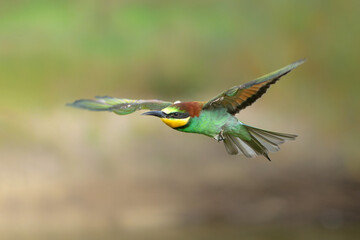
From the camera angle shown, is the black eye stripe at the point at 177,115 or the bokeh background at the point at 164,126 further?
the bokeh background at the point at 164,126

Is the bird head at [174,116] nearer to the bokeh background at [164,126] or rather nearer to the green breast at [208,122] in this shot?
the green breast at [208,122]

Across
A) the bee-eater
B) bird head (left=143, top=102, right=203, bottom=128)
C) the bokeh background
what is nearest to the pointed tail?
the bee-eater

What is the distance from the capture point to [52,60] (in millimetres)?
4301

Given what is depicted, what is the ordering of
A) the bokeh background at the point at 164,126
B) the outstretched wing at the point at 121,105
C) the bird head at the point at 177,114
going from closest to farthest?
the bird head at the point at 177,114
the outstretched wing at the point at 121,105
the bokeh background at the point at 164,126

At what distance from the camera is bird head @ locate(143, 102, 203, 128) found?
1241 millimetres

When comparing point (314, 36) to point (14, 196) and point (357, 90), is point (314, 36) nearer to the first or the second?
point (357, 90)

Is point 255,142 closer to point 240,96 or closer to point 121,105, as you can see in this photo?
point 240,96

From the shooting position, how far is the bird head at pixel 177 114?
1.24 metres

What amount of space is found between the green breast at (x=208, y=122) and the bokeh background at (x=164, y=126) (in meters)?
2.67

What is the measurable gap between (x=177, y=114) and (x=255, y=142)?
0.74 ft

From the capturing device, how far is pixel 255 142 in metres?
1.42

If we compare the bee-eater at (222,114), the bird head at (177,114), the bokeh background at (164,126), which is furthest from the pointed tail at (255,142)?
the bokeh background at (164,126)

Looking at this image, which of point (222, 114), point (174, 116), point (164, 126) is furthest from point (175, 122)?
point (164, 126)

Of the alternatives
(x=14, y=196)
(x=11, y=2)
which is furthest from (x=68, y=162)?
A: (x=11, y=2)
